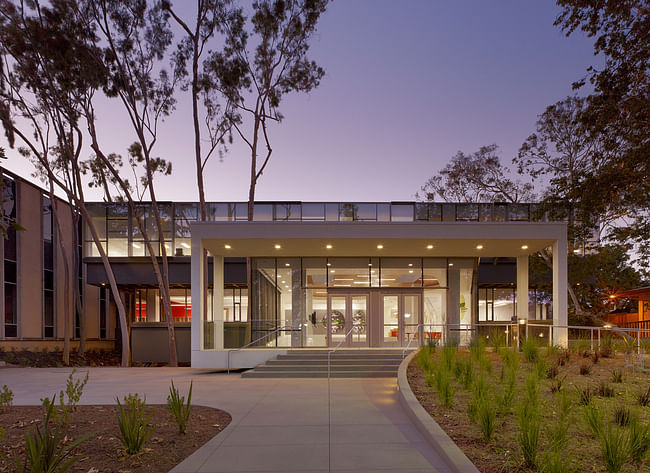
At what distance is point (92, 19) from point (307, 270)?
1449 centimetres

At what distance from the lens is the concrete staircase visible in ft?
47.1

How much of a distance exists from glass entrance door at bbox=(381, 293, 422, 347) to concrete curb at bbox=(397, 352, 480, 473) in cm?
1134

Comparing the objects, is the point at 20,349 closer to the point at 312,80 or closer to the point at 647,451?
the point at 312,80

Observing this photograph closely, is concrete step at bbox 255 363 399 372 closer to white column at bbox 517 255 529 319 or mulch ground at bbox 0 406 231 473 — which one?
mulch ground at bbox 0 406 231 473

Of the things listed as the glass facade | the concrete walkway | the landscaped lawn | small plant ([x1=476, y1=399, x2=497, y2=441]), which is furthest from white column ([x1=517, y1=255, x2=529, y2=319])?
small plant ([x1=476, y1=399, x2=497, y2=441])

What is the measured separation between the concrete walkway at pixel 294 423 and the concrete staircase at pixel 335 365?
847 mm

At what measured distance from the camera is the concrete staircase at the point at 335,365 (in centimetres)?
1437

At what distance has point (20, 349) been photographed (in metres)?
25.8

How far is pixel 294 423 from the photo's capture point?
7949 millimetres

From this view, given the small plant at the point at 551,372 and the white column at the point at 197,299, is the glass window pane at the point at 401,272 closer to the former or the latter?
the white column at the point at 197,299

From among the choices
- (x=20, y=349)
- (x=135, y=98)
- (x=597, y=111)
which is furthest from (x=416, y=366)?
(x=20, y=349)

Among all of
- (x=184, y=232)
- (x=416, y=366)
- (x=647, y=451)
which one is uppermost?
(x=184, y=232)

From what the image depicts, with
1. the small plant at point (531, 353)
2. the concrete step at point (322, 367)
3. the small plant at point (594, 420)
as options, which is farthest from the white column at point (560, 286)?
the small plant at point (594, 420)

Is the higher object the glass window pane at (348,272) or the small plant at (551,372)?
the glass window pane at (348,272)
